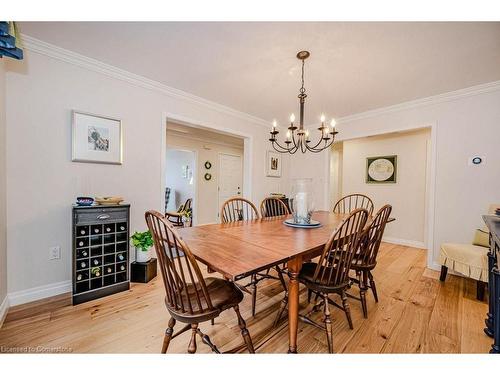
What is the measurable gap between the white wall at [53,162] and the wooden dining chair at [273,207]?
143 centimetres

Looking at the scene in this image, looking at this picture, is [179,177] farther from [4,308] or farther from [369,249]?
[369,249]

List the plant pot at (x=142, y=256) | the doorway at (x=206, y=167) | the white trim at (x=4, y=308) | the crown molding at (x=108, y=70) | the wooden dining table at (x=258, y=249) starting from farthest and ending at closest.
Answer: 1. the doorway at (x=206, y=167)
2. the plant pot at (x=142, y=256)
3. the crown molding at (x=108, y=70)
4. the white trim at (x=4, y=308)
5. the wooden dining table at (x=258, y=249)

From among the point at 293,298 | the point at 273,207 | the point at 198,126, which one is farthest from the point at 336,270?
Result: the point at 198,126

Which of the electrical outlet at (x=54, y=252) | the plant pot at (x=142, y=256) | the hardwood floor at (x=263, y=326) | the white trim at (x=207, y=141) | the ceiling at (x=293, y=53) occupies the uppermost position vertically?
the ceiling at (x=293, y=53)

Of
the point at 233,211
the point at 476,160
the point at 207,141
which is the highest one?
the point at 207,141

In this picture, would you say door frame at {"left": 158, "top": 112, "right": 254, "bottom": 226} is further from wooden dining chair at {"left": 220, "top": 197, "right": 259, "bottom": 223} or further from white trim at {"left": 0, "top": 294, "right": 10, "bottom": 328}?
white trim at {"left": 0, "top": 294, "right": 10, "bottom": 328}

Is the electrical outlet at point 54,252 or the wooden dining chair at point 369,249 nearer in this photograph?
the wooden dining chair at point 369,249

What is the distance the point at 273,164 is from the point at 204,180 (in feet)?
7.41

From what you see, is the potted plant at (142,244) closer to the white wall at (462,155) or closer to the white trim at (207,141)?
the white trim at (207,141)

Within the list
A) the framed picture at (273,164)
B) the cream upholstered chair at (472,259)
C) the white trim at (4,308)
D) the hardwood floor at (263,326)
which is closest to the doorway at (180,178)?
the framed picture at (273,164)

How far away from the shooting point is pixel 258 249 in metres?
1.18

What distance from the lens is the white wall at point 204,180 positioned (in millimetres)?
5422
